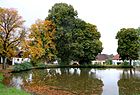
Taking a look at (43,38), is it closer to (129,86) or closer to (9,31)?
(9,31)

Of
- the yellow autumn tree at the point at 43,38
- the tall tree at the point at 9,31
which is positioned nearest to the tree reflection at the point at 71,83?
the tall tree at the point at 9,31

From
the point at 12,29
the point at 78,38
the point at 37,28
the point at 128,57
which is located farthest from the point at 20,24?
the point at 128,57

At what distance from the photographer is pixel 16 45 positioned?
6006 cm

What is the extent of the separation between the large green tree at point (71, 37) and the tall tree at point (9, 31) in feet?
76.7

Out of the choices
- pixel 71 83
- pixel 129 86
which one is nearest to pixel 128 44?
pixel 71 83

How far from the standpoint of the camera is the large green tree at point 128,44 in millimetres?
97062

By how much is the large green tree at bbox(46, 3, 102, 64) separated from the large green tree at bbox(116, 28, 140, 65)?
37.2 ft

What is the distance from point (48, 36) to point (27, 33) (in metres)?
→ 17.8

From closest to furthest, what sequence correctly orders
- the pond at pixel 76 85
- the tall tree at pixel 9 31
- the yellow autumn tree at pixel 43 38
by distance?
1. the pond at pixel 76 85
2. the tall tree at pixel 9 31
3. the yellow autumn tree at pixel 43 38

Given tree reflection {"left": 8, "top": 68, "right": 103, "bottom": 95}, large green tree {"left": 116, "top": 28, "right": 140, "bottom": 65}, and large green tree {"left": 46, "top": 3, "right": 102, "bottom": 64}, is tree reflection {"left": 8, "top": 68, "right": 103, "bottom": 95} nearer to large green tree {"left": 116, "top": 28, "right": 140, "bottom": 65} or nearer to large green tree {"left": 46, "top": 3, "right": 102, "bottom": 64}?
large green tree {"left": 46, "top": 3, "right": 102, "bottom": 64}

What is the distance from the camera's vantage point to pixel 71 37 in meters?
84.5

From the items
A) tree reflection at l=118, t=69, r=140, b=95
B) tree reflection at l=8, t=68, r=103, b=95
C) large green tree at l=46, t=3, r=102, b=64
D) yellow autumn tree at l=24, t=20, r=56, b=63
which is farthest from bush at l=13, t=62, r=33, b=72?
tree reflection at l=118, t=69, r=140, b=95

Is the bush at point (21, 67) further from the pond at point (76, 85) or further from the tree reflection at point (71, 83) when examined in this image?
the pond at point (76, 85)

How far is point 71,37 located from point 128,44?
23.5 metres
